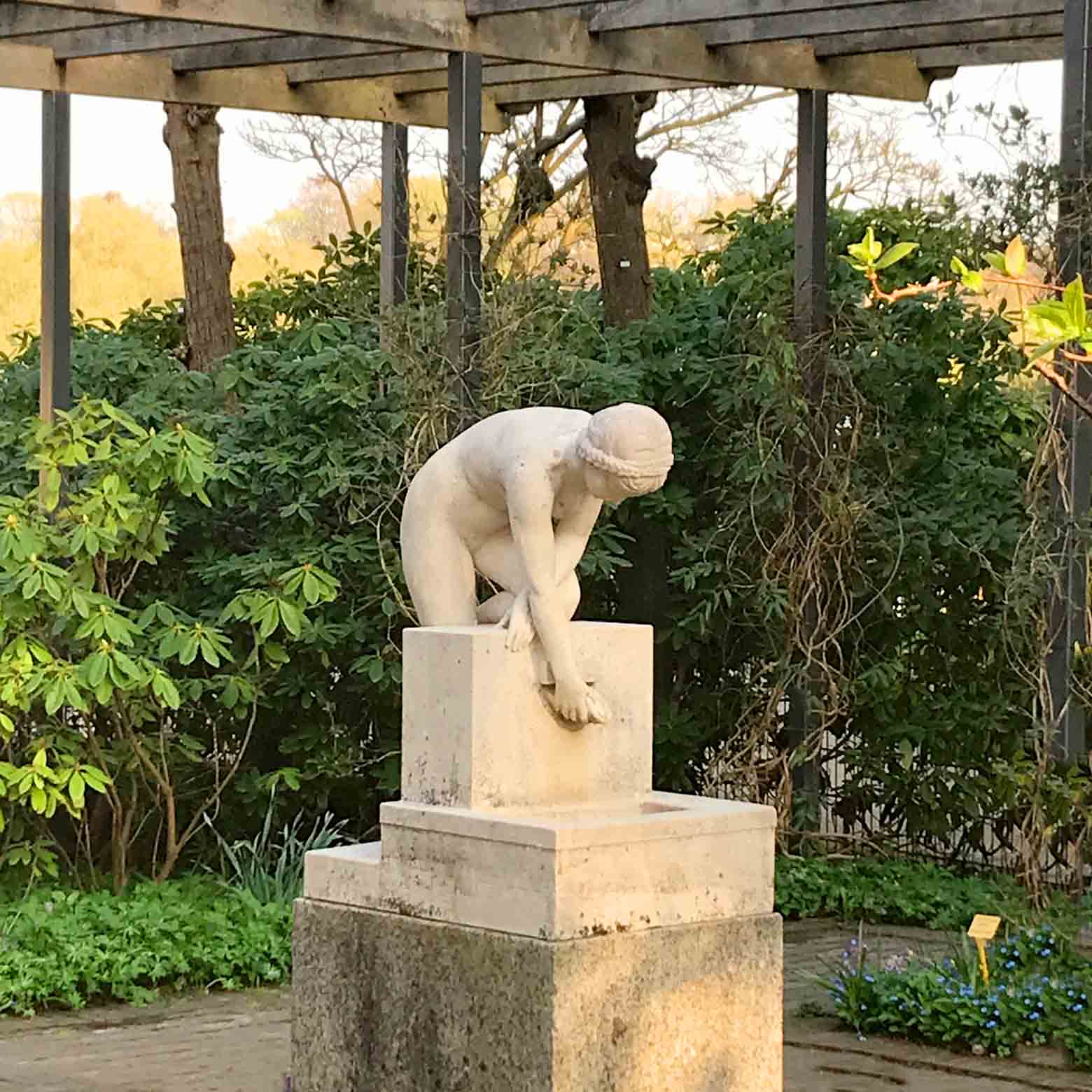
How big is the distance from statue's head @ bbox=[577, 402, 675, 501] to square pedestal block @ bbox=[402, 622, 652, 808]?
0.45m

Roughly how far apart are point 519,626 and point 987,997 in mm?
2902

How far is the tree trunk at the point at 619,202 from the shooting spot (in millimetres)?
13359

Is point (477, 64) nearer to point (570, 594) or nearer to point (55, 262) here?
point (55, 262)

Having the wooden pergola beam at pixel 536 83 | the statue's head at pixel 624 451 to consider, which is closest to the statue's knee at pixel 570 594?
the statue's head at pixel 624 451

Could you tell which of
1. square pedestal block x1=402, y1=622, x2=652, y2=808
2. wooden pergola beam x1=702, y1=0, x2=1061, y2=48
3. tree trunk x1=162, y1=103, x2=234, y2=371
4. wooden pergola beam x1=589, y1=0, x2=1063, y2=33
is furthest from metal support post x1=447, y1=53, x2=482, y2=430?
square pedestal block x1=402, y1=622, x2=652, y2=808

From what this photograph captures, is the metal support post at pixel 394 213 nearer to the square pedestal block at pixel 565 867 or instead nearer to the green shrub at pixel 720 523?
the green shrub at pixel 720 523

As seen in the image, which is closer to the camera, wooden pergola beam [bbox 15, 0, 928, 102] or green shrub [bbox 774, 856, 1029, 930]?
wooden pergola beam [bbox 15, 0, 928, 102]

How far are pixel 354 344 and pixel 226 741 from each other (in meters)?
1.94

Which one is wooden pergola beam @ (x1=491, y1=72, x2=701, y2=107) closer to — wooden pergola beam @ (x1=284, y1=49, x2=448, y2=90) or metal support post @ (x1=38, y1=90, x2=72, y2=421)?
wooden pergola beam @ (x1=284, y1=49, x2=448, y2=90)

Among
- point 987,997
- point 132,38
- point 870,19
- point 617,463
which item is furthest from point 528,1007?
point 132,38

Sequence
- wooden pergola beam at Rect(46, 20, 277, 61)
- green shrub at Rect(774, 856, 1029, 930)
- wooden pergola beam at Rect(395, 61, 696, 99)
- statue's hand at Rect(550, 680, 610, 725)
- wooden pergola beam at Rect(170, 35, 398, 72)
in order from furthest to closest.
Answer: wooden pergola beam at Rect(395, 61, 696, 99) → wooden pergola beam at Rect(170, 35, 398, 72) → wooden pergola beam at Rect(46, 20, 277, 61) → green shrub at Rect(774, 856, 1029, 930) → statue's hand at Rect(550, 680, 610, 725)

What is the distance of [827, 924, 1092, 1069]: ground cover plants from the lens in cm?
770

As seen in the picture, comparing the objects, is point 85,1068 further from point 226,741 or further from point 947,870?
point 947,870

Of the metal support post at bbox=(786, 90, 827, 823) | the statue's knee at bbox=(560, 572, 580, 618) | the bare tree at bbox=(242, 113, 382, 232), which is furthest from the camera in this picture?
the bare tree at bbox=(242, 113, 382, 232)
